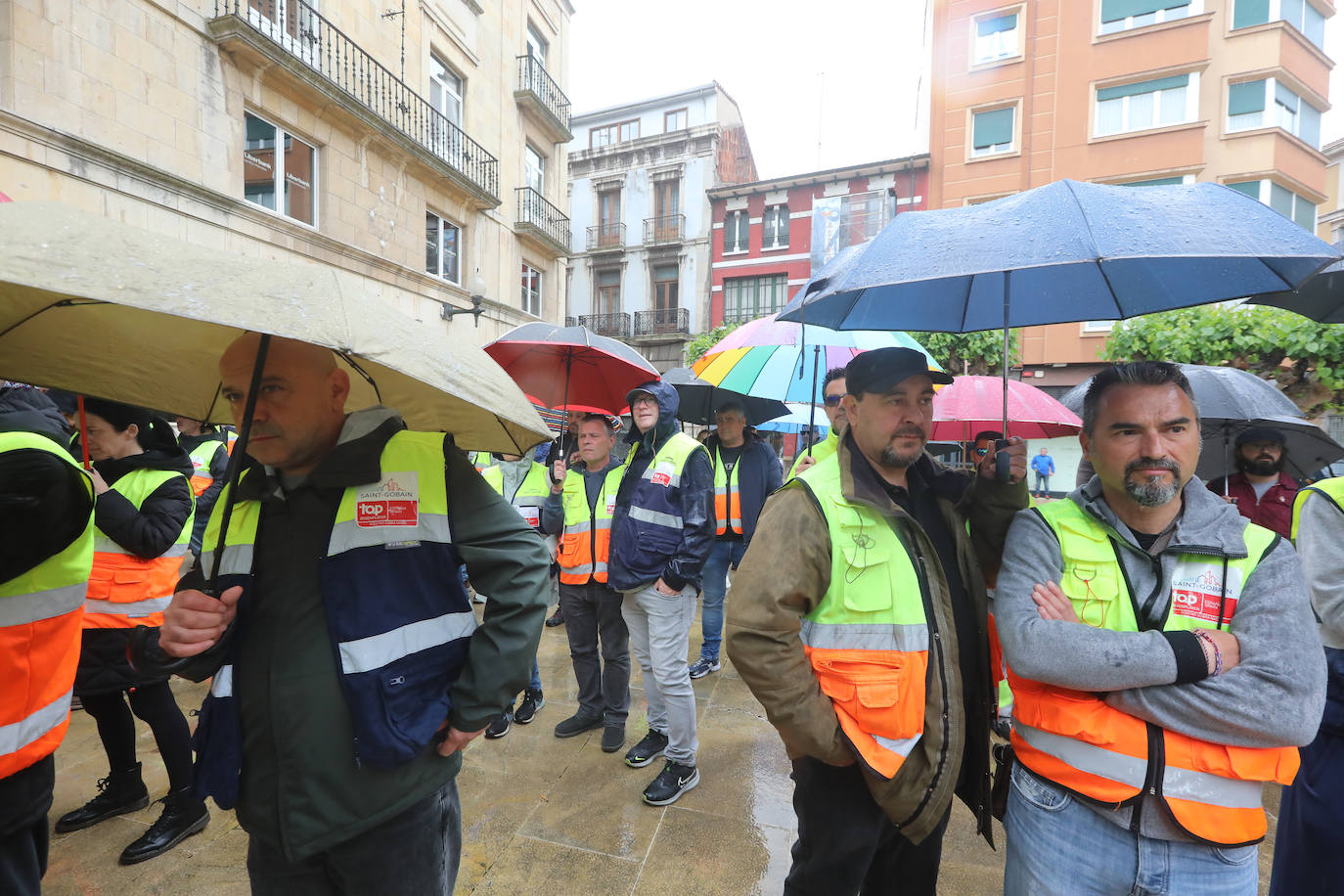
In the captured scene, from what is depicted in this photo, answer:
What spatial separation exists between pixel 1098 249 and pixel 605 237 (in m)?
29.0

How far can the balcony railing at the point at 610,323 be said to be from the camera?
27.8 m

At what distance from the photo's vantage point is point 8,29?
249 inches

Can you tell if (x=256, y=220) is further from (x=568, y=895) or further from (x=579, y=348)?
(x=568, y=895)

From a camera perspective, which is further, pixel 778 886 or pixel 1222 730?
pixel 778 886

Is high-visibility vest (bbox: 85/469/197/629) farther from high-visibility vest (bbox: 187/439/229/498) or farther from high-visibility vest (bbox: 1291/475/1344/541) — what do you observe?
Result: high-visibility vest (bbox: 1291/475/1344/541)

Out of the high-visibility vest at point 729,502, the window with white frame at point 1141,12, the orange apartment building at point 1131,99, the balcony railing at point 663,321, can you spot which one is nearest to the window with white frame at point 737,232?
the balcony railing at point 663,321

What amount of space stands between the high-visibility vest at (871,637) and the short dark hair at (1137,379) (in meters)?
0.68

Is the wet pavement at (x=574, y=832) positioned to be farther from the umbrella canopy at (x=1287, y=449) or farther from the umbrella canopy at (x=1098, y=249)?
the umbrella canopy at (x=1098, y=249)

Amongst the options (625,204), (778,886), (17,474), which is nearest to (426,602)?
(17,474)

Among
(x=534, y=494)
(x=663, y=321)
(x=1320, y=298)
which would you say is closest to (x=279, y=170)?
(x=534, y=494)

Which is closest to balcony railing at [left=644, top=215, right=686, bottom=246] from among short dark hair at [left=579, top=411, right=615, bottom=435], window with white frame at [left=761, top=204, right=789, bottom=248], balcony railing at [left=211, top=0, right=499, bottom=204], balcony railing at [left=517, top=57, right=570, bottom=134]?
window with white frame at [left=761, top=204, right=789, bottom=248]

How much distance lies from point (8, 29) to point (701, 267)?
21846 millimetres

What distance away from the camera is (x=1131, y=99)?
628 inches

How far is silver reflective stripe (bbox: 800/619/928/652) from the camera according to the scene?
173 centimetres
